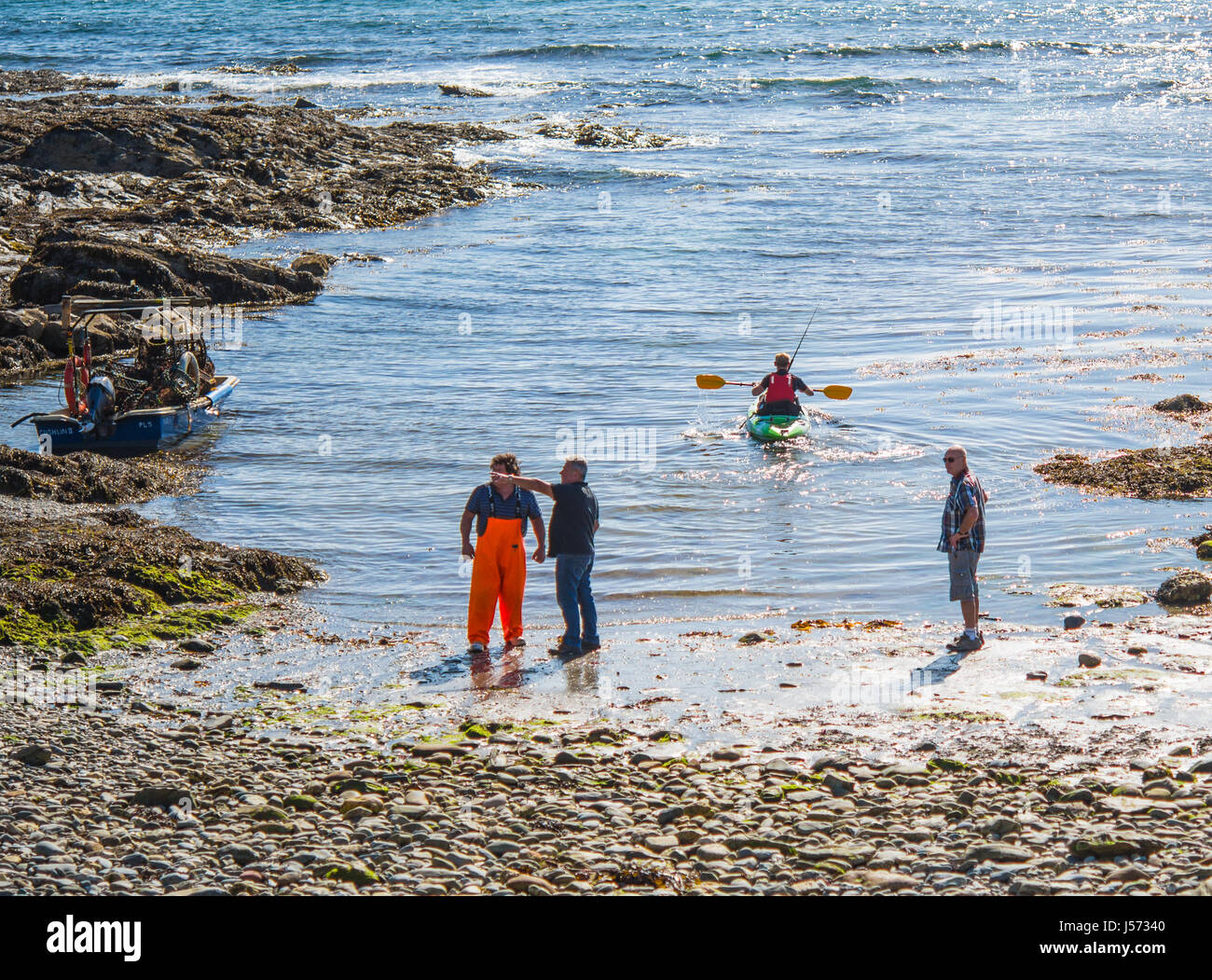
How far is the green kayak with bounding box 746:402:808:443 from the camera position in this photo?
19.5 metres

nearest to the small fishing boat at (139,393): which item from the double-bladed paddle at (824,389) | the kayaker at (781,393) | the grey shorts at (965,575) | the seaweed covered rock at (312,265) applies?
the double-bladed paddle at (824,389)

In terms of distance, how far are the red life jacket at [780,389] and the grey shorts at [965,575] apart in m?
8.48

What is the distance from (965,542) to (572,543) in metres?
3.41

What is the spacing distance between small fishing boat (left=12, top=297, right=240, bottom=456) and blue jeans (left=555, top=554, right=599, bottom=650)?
31.7ft

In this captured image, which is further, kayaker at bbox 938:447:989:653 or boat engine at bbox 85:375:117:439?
boat engine at bbox 85:375:117:439

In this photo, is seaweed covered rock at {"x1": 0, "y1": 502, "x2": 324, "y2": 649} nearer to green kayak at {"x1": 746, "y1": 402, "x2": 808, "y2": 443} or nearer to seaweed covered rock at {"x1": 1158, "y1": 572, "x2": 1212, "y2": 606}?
green kayak at {"x1": 746, "y1": 402, "x2": 808, "y2": 443}

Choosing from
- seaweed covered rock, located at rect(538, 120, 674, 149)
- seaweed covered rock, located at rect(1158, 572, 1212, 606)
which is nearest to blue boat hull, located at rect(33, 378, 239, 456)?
seaweed covered rock, located at rect(1158, 572, 1212, 606)

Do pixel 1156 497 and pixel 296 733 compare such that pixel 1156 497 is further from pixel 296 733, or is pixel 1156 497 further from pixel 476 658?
pixel 296 733

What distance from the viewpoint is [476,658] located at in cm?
1157

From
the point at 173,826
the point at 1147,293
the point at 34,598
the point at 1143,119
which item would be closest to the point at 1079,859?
the point at 173,826

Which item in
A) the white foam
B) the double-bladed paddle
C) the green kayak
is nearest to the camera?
the green kayak

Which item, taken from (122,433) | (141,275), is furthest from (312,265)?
(122,433)

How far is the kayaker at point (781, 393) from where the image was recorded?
19.9 metres

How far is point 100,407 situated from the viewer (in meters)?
18.7
